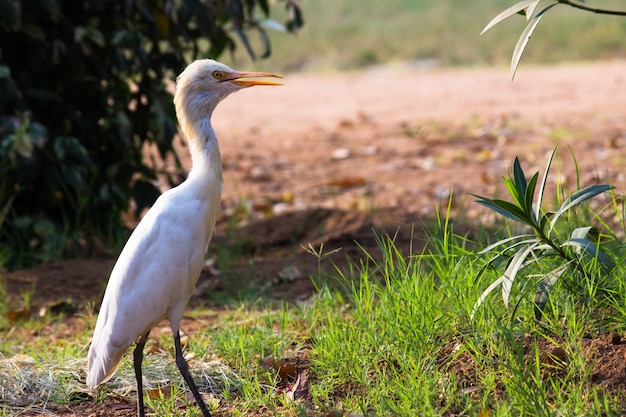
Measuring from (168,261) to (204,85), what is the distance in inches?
28.2

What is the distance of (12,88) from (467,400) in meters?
3.12

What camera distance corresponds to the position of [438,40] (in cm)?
1603

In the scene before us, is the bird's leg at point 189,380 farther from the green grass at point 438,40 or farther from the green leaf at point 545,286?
the green grass at point 438,40

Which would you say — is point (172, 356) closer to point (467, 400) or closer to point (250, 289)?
point (250, 289)

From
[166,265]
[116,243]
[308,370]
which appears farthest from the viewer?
[116,243]

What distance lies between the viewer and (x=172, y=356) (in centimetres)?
381

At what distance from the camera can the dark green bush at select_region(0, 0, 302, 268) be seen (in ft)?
16.4

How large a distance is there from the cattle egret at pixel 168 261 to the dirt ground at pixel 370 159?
294mm

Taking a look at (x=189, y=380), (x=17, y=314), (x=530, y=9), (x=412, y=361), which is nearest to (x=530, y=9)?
(x=530, y=9)

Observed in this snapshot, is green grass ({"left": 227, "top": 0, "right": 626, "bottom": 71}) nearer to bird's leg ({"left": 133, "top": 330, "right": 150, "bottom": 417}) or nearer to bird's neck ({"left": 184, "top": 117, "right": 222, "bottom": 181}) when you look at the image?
bird's neck ({"left": 184, "top": 117, "right": 222, "bottom": 181})

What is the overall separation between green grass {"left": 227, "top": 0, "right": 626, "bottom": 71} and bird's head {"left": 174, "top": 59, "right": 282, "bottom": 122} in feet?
37.0

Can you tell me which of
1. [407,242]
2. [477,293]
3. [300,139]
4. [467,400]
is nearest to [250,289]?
[407,242]

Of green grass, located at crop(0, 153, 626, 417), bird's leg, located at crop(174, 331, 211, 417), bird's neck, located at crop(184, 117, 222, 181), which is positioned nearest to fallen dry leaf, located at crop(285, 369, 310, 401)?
green grass, located at crop(0, 153, 626, 417)

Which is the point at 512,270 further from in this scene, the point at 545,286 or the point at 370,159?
the point at 370,159
